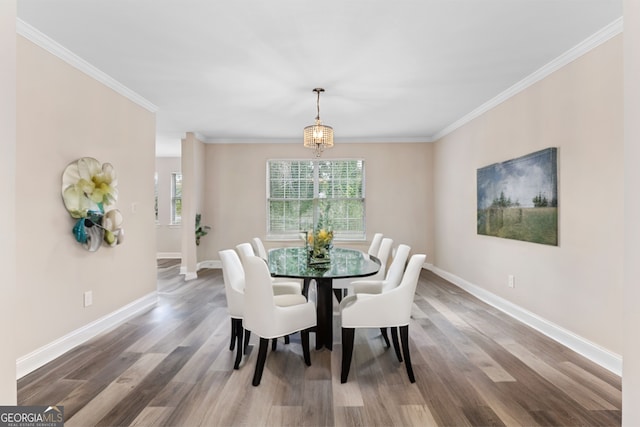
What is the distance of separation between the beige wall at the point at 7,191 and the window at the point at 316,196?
5.60 meters

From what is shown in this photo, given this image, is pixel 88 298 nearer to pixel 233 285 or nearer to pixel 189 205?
pixel 233 285

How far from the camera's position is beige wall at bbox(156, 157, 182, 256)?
324 inches

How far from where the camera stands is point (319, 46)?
2771 mm

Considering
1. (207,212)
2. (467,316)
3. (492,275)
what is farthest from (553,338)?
(207,212)

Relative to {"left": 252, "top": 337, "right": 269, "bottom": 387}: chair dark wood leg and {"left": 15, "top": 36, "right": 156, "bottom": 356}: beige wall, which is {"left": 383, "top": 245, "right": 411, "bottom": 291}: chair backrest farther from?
{"left": 15, "top": 36, "right": 156, "bottom": 356}: beige wall

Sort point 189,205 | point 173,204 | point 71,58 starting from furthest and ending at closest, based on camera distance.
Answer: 1. point 173,204
2. point 189,205
3. point 71,58

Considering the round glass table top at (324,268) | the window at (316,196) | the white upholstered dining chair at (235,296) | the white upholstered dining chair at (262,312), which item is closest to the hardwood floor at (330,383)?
the white upholstered dining chair at (235,296)

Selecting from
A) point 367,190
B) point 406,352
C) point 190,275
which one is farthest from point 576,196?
point 190,275

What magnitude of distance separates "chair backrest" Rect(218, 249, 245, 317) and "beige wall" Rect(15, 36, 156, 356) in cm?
135

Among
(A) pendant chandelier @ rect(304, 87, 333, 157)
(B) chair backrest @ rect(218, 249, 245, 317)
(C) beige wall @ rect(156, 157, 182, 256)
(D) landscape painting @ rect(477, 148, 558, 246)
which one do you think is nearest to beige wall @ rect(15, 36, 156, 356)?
(B) chair backrest @ rect(218, 249, 245, 317)

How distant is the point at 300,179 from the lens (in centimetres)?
664

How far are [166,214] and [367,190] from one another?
5211mm

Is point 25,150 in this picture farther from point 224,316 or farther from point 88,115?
point 224,316

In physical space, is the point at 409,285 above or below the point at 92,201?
below
